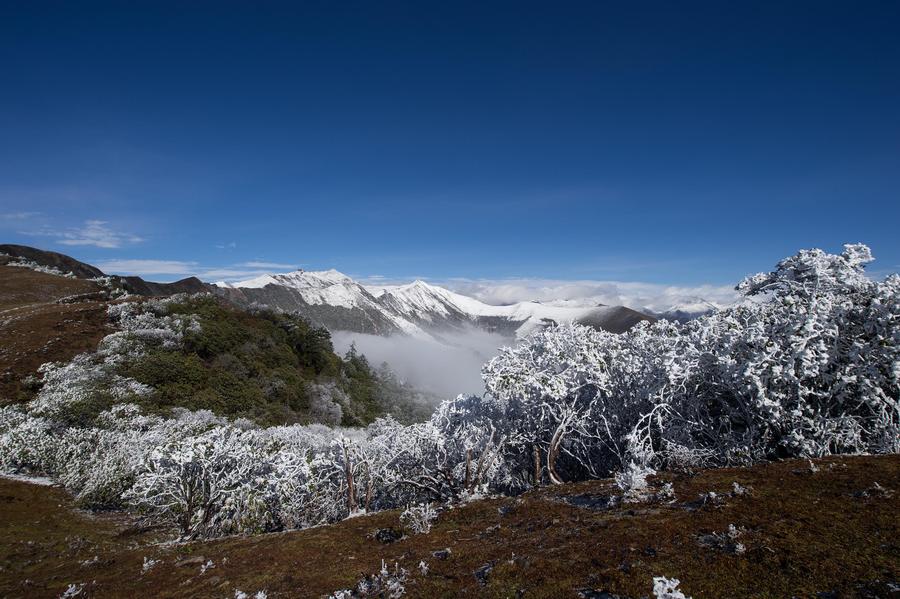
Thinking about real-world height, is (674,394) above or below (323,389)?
above

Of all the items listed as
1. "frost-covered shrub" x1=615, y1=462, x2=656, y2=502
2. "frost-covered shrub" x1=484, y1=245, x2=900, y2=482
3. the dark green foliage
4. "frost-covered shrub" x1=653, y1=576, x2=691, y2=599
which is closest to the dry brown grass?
the dark green foliage

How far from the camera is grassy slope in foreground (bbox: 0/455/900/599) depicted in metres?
6.19

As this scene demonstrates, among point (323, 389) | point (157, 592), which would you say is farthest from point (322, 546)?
point (323, 389)

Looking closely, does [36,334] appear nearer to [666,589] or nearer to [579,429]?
[579,429]

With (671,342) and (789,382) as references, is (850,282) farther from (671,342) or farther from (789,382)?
(671,342)

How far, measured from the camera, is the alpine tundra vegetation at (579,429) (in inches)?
440

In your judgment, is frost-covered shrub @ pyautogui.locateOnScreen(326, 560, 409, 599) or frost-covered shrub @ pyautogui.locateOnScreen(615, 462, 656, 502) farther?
frost-covered shrub @ pyautogui.locateOnScreen(615, 462, 656, 502)

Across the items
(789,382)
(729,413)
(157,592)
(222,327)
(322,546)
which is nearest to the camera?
(157,592)

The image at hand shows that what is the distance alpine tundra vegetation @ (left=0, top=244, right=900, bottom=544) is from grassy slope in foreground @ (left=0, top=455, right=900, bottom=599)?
167cm

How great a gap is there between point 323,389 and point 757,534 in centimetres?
6582

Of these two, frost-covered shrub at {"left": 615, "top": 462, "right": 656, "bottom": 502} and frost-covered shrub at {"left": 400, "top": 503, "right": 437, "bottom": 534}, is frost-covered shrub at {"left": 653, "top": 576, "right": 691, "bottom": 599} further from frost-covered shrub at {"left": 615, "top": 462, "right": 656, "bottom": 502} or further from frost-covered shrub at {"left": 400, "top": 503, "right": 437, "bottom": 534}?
frost-covered shrub at {"left": 400, "top": 503, "right": 437, "bottom": 534}

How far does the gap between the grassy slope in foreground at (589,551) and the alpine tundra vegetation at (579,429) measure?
1.67 metres

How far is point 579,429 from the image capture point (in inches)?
653

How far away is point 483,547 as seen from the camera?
31.9 ft
